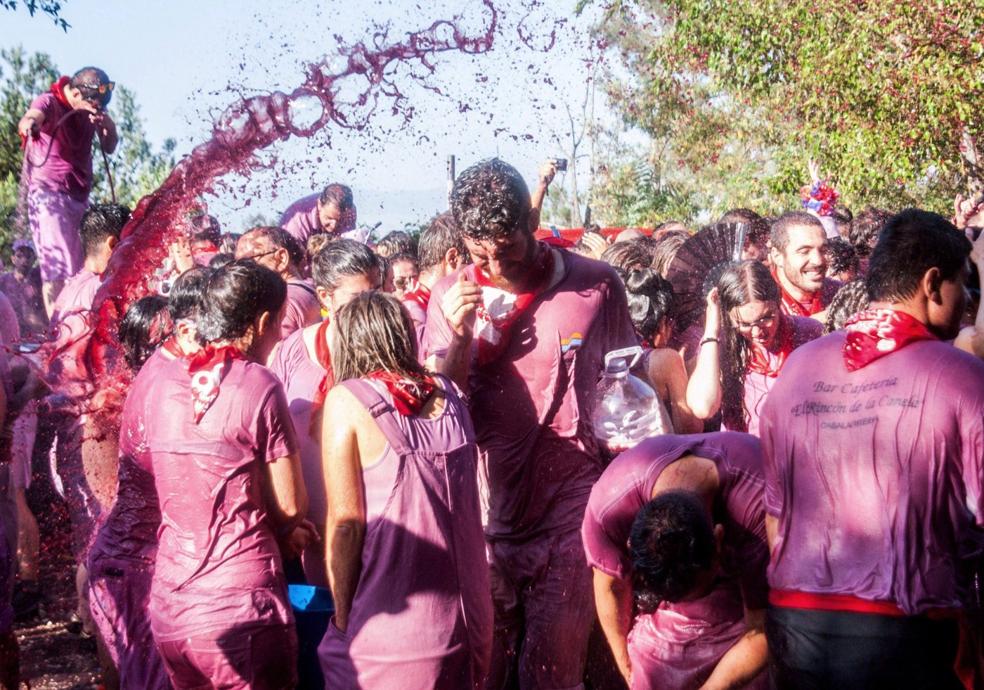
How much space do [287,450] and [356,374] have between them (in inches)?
16.7

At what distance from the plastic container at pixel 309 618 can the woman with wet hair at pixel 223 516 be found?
43cm

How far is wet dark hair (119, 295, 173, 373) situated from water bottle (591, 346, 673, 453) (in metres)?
1.94

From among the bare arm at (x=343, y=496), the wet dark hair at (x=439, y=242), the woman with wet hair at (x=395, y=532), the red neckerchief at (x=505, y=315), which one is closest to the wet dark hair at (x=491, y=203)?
the red neckerchief at (x=505, y=315)

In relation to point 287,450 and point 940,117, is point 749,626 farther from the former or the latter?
point 940,117

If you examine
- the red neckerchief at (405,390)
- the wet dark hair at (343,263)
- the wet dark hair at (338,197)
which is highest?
the wet dark hair at (338,197)

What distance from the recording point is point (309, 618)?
4648mm

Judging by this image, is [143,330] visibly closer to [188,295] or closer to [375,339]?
[188,295]

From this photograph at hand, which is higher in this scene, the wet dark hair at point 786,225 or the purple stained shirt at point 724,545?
the wet dark hair at point 786,225

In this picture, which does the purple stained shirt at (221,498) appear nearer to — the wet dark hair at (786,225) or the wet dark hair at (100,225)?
the wet dark hair at (100,225)

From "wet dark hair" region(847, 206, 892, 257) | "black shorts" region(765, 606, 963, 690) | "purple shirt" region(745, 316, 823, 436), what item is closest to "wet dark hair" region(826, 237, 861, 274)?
"wet dark hair" region(847, 206, 892, 257)

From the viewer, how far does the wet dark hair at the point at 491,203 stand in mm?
4363

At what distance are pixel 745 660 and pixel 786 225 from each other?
9.77ft

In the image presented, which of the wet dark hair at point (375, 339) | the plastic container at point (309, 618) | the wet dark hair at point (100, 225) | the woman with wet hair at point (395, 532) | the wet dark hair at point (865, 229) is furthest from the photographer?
the wet dark hair at point (865, 229)

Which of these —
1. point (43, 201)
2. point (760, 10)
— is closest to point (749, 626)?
point (43, 201)
